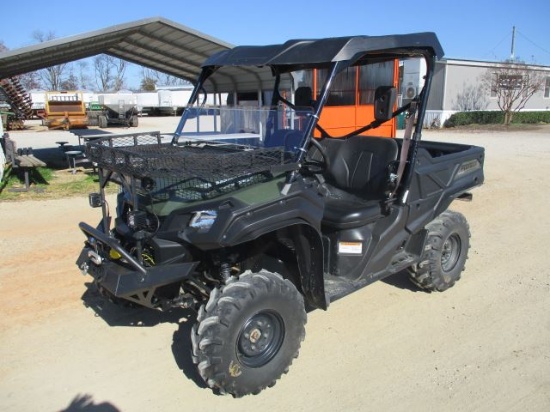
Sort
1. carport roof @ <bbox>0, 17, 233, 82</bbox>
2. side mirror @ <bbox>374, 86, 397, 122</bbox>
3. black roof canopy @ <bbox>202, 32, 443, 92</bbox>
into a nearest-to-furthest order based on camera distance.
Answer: black roof canopy @ <bbox>202, 32, 443, 92</bbox>
side mirror @ <bbox>374, 86, 397, 122</bbox>
carport roof @ <bbox>0, 17, 233, 82</bbox>

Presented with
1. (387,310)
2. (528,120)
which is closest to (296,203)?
(387,310)

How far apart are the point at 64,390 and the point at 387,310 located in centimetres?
271

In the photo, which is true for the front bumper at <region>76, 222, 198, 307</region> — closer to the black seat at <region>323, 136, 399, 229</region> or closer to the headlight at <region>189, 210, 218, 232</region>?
the headlight at <region>189, 210, 218, 232</region>

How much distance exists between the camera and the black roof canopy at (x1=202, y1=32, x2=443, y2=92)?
3.43m

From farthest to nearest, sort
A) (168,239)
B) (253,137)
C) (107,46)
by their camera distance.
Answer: (107,46)
(253,137)
(168,239)

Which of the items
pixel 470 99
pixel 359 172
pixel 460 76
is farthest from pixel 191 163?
pixel 470 99

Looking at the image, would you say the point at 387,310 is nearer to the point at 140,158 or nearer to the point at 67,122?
the point at 140,158

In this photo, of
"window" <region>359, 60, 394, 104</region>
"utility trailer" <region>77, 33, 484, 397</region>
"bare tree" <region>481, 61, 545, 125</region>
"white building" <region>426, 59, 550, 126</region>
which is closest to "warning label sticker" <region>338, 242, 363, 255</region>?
"utility trailer" <region>77, 33, 484, 397</region>

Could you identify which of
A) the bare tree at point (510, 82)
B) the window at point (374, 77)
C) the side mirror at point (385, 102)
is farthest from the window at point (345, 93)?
the bare tree at point (510, 82)

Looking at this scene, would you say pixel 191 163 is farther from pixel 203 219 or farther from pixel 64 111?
pixel 64 111

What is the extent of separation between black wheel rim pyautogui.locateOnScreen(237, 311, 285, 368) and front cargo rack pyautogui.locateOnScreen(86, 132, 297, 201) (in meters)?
0.91

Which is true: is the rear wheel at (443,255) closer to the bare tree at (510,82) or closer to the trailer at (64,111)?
the bare tree at (510,82)

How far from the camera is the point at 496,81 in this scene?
27.3 m

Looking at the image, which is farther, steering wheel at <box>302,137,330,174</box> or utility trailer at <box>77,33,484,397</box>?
steering wheel at <box>302,137,330,174</box>
